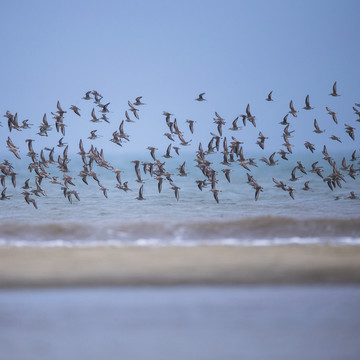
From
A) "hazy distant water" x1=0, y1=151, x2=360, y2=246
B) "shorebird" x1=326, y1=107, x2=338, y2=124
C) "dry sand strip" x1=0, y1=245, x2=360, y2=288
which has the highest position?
"shorebird" x1=326, y1=107, x2=338, y2=124

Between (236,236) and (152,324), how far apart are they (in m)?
9.28

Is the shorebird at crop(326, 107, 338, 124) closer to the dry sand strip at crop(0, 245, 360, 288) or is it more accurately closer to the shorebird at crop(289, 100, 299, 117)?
the shorebird at crop(289, 100, 299, 117)

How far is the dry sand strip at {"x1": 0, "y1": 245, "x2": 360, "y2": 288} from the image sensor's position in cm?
1269

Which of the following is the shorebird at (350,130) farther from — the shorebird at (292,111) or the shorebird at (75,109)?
the shorebird at (75,109)

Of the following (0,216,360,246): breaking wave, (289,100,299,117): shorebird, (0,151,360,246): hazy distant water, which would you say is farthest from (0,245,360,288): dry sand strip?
(289,100,299,117): shorebird

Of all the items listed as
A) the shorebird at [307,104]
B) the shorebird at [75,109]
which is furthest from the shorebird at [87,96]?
the shorebird at [307,104]

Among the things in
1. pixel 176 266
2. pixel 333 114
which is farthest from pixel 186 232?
pixel 333 114

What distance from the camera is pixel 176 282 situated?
12.6m

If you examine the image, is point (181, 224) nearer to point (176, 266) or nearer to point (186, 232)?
point (186, 232)

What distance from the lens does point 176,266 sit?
1363 centimetres

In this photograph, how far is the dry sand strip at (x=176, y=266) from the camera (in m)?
12.7

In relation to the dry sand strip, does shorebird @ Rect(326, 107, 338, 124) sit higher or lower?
higher

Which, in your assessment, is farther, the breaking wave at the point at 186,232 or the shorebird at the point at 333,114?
the shorebird at the point at 333,114

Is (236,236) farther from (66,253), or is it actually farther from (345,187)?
(345,187)
